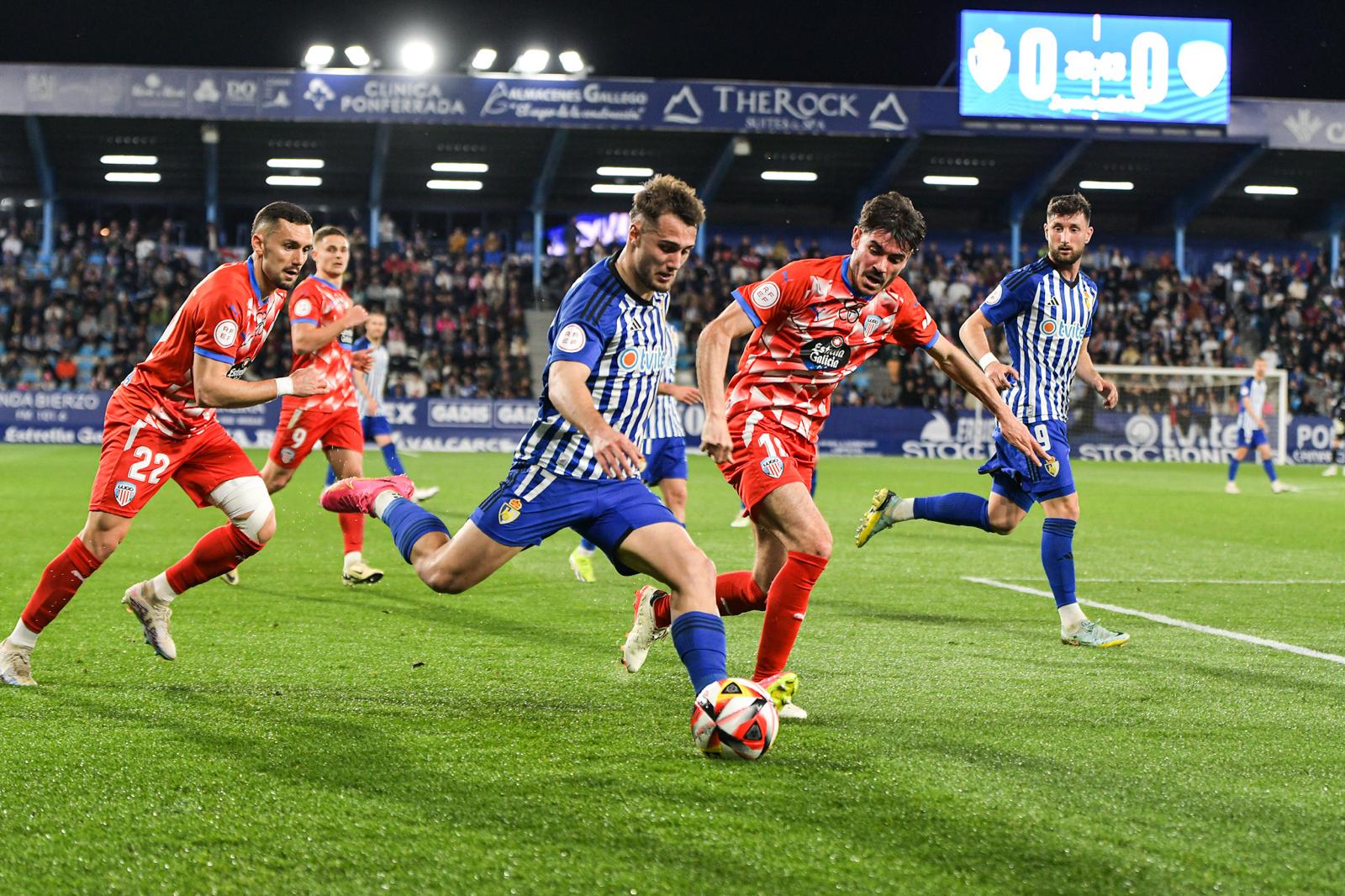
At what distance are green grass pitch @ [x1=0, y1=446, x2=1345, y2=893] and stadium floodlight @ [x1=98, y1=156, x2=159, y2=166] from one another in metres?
31.7

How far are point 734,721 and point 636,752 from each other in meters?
0.44

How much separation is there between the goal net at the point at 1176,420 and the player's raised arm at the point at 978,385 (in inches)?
1026

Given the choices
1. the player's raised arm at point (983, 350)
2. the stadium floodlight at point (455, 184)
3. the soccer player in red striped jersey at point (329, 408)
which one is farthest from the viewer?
the stadium floodlight at point (455, 184)

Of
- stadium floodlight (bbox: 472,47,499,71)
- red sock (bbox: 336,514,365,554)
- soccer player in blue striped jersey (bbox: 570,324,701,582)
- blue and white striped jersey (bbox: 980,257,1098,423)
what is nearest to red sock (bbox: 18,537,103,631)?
red sock (bbox: 336,514,365,554)

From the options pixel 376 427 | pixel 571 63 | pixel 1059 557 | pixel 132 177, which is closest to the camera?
pixel 1059 557

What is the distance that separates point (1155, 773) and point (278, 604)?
211 inches

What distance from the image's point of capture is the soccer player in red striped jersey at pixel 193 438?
5.51 metres

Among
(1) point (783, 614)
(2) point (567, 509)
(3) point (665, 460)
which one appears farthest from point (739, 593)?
(3) point (665, 460)

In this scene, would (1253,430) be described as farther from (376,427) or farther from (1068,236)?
(1068,236)

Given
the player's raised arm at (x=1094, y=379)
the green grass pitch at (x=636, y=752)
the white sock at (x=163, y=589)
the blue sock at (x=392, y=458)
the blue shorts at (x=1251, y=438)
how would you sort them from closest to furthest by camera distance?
the green grass pitch at (x=636, y=752) → the white sock at (x=163, y=589) → the player's raised arm at (x=1094, y=379) → the blue sock at (x=392, y=458) → the blue shorts at (x=1251, y=438)

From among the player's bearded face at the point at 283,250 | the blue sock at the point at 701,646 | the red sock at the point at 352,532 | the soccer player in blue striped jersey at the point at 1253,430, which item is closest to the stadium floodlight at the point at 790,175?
the soccer player in blue striped jersey at the point at 1253,430

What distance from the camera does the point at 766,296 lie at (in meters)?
5.45

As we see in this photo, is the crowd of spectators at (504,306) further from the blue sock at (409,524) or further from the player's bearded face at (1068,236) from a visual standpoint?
the blue sock at (409,524)

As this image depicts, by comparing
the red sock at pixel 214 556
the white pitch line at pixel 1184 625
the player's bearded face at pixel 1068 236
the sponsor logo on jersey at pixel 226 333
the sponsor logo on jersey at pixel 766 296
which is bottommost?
the white pitch line at pixel 1184 625
